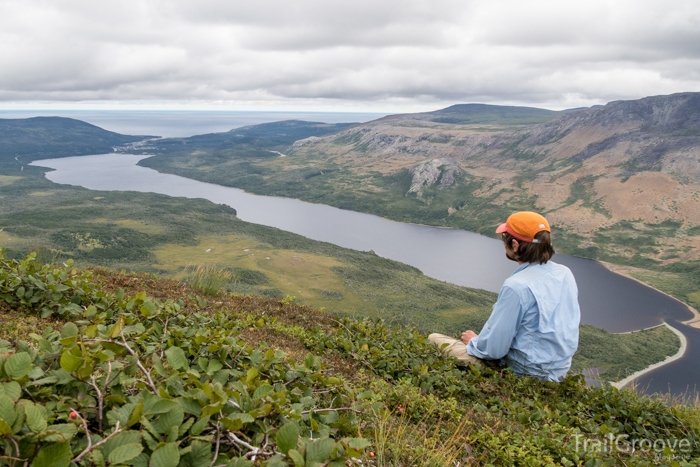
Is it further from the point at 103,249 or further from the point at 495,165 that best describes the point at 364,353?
the point at 495,165

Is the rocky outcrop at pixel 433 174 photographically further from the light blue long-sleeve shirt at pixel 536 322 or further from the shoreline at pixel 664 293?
the light blue long-sleeve shirt at pixel 536 322

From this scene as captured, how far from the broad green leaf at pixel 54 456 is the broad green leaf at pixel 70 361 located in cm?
52

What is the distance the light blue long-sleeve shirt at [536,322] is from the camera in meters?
4.39

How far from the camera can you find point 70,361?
74.5 inches

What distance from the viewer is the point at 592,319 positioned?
71.1 metres

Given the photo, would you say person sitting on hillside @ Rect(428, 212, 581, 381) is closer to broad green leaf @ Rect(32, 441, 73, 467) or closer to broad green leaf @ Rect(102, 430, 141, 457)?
broad green leaf @ Rect(102, 430, 141, 457)

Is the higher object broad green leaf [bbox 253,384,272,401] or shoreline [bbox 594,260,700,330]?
broad green leaf [bbox 253,384,272,401]

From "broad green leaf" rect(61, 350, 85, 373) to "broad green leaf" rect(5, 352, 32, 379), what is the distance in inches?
5.2

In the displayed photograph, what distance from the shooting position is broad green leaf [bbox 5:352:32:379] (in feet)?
5.98

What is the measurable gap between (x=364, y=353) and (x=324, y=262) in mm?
77622

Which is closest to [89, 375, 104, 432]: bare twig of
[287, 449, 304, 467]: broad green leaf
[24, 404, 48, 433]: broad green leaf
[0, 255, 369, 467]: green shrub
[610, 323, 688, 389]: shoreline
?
[0, 255, 369, 467]: green shrub

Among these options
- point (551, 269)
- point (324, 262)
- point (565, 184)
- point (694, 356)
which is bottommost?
point (694, 356)

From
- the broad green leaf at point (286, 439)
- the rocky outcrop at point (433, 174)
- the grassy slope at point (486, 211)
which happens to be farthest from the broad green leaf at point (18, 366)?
the rocky outcrop at point (433, 174)

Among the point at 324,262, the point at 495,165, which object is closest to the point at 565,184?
the point at 495,165
